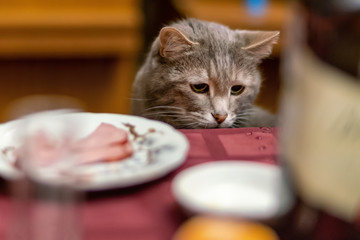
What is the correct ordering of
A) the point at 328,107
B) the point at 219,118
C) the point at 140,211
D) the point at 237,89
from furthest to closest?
the point at 237,89, the point at 219,118, the point at 140,211, the point at 328,107

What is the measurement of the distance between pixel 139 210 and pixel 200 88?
0.63 metres

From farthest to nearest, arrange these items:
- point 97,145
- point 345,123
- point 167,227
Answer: point 97,145, point 167,227, point 345,123

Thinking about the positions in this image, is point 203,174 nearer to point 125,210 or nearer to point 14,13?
point 125,210

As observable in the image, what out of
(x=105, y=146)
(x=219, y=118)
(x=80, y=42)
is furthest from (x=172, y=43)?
(x=80, y=42)

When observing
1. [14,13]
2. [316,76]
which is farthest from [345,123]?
[14,13]

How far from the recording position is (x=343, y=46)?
0.55 m

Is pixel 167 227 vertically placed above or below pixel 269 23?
above

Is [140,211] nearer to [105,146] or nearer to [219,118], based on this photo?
[105,146]

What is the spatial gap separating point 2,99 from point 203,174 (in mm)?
2334

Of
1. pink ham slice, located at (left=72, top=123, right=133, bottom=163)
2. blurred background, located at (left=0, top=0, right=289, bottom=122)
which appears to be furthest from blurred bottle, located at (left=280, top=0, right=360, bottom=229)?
blurred background, located at (left=0, top=0, right=289, bottom=122)

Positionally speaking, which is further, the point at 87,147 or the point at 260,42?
the point at 260,42

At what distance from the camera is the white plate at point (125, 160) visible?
0.68 m

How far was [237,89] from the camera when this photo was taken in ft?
4.36

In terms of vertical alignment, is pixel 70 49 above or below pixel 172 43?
below
